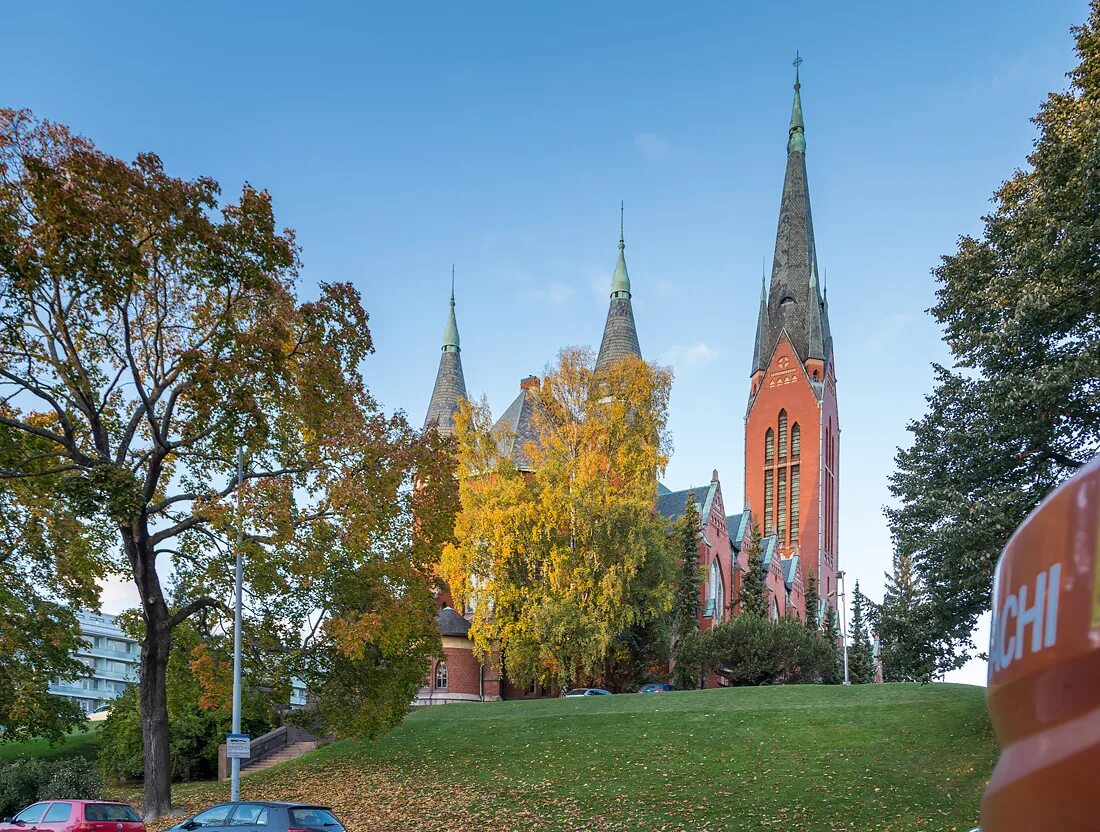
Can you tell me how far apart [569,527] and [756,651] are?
10159 mm

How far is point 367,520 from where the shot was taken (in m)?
20.6

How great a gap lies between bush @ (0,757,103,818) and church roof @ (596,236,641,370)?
34700 millimetres

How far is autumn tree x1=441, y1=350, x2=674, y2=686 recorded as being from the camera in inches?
1533

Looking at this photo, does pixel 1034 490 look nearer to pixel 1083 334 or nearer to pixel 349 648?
pixel 1083 334

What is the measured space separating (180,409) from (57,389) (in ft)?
7.98

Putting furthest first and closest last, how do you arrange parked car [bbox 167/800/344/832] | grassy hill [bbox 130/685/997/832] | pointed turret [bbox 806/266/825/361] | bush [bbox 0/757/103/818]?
pointed turret [bbox 806/266/825/361]
bush [bbox 0/757/103/818]
grassy hill [bbox 130/685/997/832]
parked car [bbox 167/800/344/832]

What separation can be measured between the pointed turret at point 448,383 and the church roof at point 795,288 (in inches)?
1155

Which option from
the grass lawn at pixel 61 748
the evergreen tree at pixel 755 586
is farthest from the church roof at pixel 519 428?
the grass lawn at pixel 61 748

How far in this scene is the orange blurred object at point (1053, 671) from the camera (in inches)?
80.4

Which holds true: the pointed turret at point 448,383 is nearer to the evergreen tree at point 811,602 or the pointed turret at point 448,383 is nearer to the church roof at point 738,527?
the church roof at point 738,527

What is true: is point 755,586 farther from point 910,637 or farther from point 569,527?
point 910,637

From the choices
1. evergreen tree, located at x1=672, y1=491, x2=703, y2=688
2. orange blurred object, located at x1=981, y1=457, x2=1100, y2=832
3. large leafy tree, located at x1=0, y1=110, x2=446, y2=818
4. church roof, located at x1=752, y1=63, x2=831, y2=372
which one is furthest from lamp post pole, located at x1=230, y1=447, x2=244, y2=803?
church roof, located at x1=752, y1=63, x2=831, y2=372

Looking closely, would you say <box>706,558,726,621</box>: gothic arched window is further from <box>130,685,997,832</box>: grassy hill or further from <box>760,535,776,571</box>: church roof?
<box>130,685,997,832</box>: grassy hill

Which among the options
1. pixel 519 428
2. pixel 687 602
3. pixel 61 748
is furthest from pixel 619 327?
pixel 61 748
